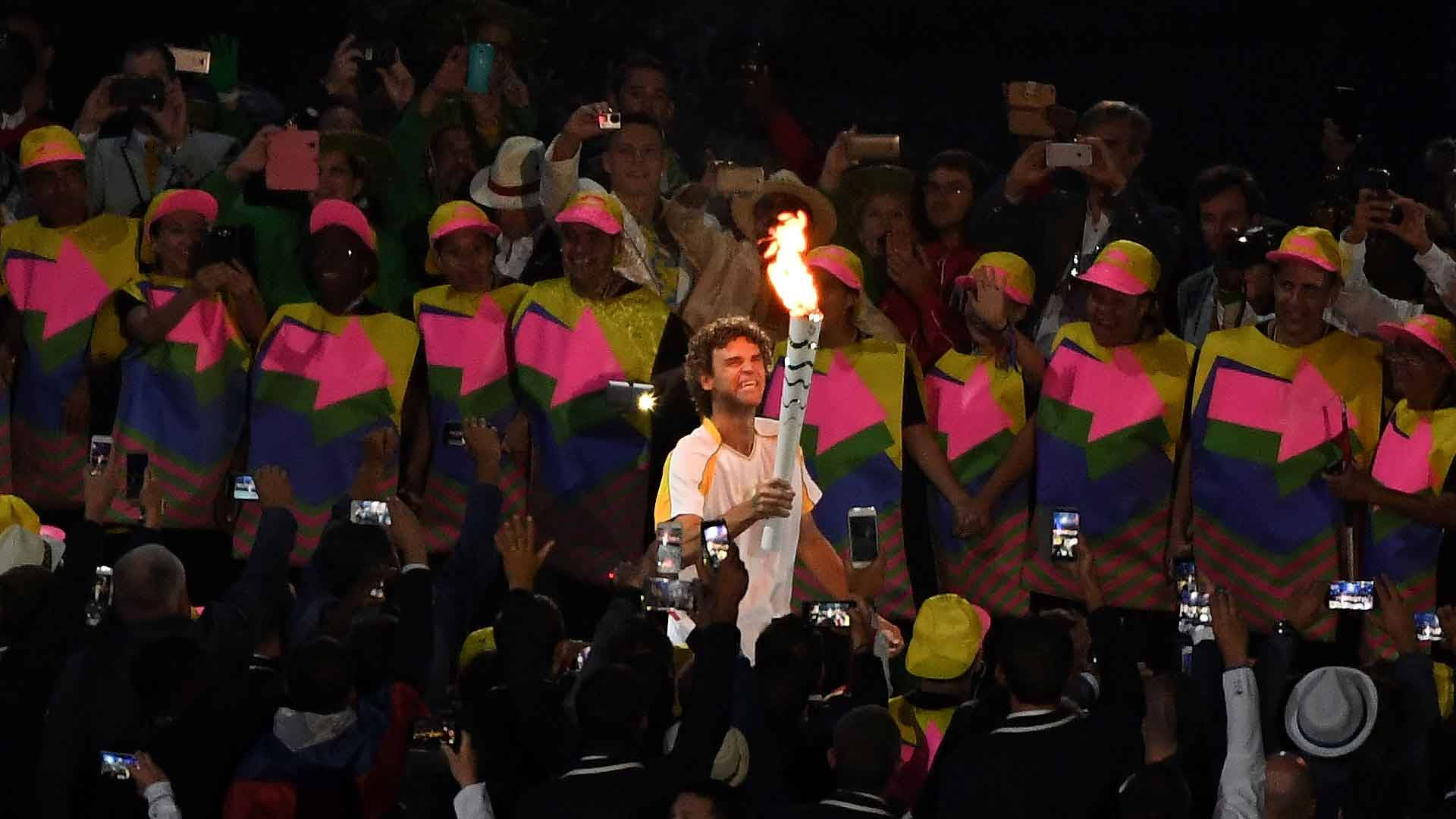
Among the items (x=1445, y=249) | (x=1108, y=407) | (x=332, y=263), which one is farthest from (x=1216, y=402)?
(x=332, y=263)

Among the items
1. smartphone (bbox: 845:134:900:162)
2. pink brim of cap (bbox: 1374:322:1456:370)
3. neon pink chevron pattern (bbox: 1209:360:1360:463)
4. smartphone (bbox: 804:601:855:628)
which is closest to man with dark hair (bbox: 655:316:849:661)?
smartphone (bbox: 804:601:855:628)

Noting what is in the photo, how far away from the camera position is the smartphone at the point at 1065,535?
30.9 ft

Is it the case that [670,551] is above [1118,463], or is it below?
below

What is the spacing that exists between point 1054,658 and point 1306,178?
5.48 m

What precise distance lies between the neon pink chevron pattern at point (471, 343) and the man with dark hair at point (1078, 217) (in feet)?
6.14

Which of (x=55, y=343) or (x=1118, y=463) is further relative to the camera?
(x=55, y=343)

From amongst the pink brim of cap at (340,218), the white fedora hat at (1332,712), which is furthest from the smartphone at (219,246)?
the white fedora hat at (1332,712)

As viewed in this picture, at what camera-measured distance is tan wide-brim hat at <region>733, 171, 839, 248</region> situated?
1034 centimetres

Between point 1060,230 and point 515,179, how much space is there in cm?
204

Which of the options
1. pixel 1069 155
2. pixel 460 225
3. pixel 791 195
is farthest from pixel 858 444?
pixel 460 225

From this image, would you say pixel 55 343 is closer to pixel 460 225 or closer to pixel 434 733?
pixel 460 225

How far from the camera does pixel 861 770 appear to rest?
6754 mm

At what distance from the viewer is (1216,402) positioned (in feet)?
31.4

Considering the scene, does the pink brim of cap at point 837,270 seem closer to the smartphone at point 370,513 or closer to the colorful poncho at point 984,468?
the colorful poncho at point 984,468
